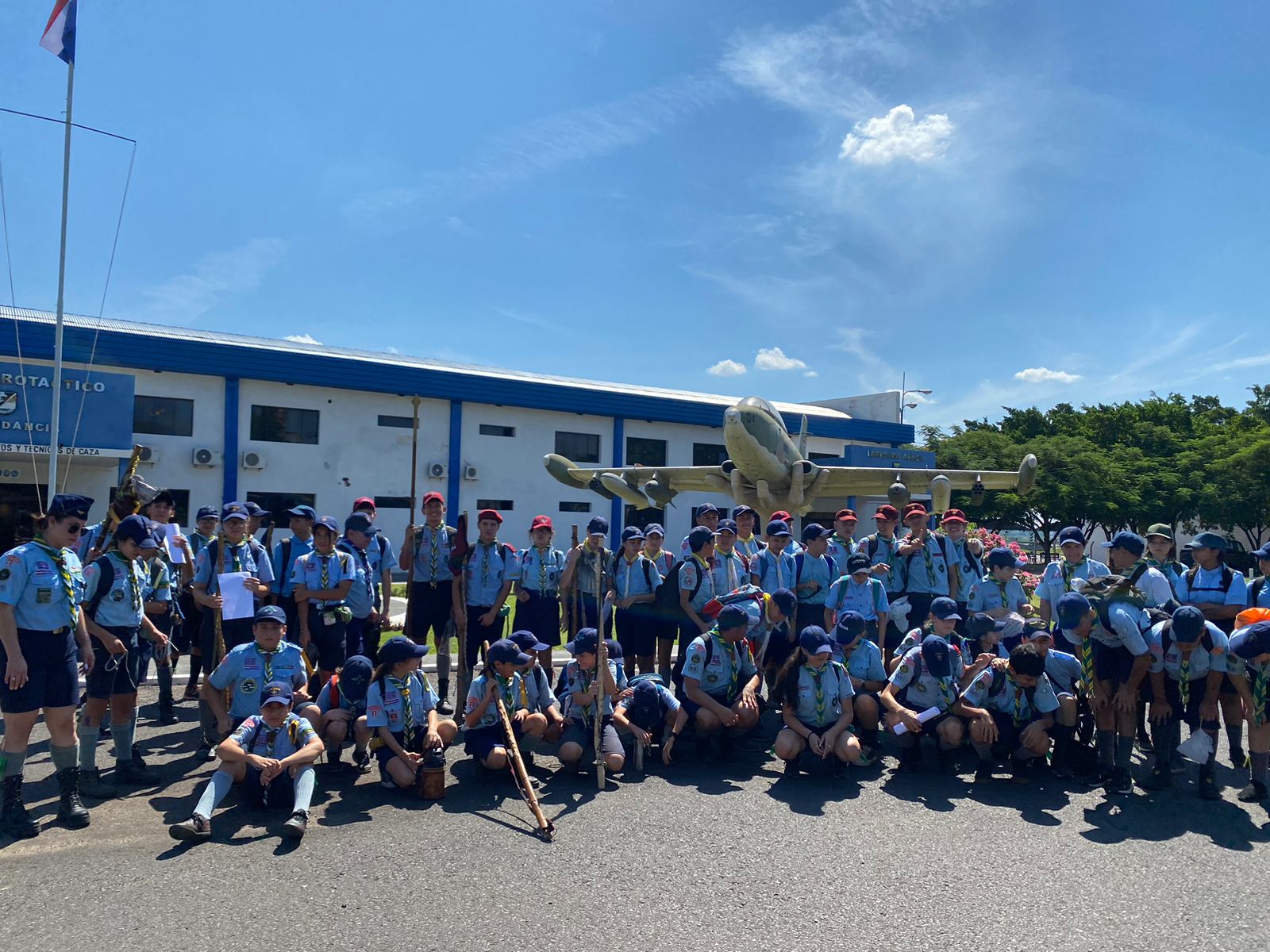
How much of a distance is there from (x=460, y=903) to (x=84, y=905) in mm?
1782

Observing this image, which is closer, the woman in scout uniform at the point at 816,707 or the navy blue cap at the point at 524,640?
the woman in scout uniform at the point at 816,707

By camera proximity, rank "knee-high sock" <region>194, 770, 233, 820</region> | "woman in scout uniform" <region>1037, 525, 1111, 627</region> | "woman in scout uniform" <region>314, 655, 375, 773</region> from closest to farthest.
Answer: "knee-high sock" <region>194, 770, 233, 820</region>, "woman in scout uniform" <region>314, 655, 375, 773</region>, "woman in scout uniform" <region>1037, 525, 1111, 627</region>

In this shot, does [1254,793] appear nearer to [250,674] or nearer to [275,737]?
[275,737]

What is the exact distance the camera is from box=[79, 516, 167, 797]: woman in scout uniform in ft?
17.6

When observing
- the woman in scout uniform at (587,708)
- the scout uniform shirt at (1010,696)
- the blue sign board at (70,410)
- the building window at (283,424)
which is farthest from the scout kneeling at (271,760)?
the building window at (283,424)

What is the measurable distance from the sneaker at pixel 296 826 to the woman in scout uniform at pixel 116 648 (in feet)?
5.79

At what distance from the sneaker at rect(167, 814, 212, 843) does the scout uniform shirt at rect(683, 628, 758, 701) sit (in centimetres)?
357

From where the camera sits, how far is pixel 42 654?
4.75 metres

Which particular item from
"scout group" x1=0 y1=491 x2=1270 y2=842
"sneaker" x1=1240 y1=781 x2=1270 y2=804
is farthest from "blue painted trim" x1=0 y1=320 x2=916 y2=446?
"sneaker" x1=1240 y1=781 x2=1270 y2=804

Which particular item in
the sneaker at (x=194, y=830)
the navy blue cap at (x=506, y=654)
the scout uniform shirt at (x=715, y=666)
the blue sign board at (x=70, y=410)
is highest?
the blue sign board at (x=70, y=410)

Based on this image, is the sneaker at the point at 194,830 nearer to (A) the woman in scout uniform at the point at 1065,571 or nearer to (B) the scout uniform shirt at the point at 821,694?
(B) the scout uniform shirt at the point at 821,694

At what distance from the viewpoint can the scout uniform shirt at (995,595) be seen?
296 inches

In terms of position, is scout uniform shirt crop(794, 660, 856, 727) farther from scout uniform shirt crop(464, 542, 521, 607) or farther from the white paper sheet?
the white paper sheet

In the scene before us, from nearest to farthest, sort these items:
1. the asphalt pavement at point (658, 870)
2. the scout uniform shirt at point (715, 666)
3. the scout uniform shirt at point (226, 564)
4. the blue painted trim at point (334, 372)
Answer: the asphalt pavement at point (658, 870)
the scout uniform shirt at point (715, 666)
the scout uniform shirt at point (226, 564)
the blue painted trim at point (334, 372)
